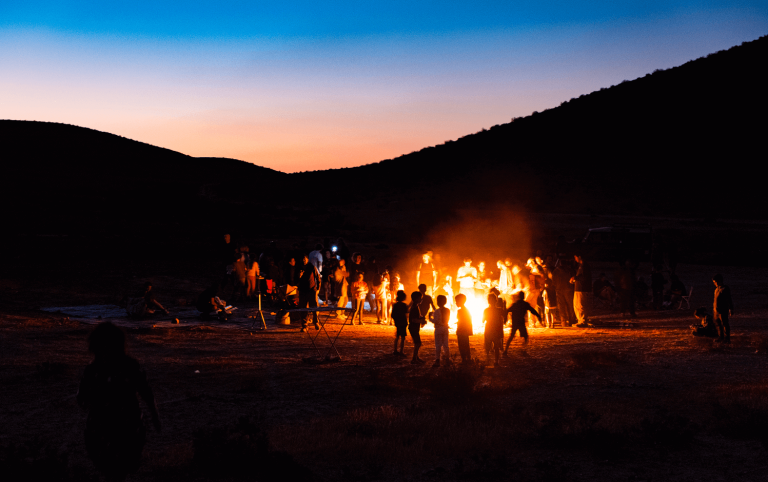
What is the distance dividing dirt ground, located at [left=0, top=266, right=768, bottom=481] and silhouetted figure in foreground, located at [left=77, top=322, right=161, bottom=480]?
1.39 metres

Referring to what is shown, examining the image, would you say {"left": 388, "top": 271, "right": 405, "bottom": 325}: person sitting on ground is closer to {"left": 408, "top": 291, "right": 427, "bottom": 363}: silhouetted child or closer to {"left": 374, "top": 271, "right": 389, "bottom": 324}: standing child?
{"left": 374, "top": 271, "right": 389, "bottom": 324}: standing child

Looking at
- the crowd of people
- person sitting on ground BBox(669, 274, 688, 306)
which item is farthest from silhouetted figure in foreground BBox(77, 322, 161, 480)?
person sitting on ground BBox(669, 274, 688, 306)

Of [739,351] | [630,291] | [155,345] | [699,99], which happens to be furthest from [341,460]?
[699,99]

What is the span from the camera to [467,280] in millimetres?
15938

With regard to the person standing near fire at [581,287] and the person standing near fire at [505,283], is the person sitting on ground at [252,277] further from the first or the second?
the person standing near fire at [581,287]

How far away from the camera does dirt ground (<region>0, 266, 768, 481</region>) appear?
6.74 m

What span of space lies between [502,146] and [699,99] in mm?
24310

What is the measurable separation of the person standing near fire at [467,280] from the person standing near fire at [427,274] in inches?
33.3

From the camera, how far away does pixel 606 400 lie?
9.47 m

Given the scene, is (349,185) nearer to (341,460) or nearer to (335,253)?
(335,253)

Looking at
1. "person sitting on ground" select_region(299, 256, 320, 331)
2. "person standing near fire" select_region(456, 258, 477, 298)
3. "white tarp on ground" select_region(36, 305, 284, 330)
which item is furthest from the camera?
"person standing near fire" select_region(456, 258, 477, 298)

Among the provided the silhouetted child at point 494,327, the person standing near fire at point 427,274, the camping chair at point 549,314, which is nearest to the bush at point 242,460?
the silhouetted child at point 494,327

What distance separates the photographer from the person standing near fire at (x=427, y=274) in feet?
54.8

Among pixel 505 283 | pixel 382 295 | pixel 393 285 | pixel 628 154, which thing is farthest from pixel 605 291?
pixel 628 154
